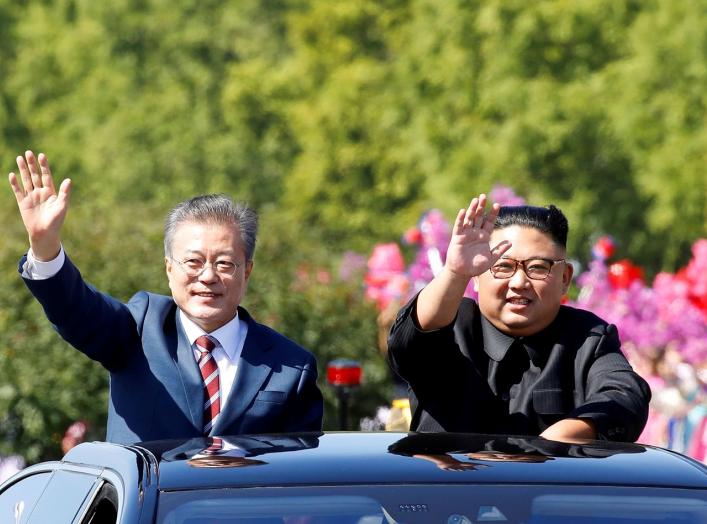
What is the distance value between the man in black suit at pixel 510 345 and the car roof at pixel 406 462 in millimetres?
781

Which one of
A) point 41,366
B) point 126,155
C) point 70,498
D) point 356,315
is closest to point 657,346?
point 356,315

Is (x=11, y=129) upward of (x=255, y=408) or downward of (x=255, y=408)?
upward

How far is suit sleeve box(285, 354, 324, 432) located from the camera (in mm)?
5672

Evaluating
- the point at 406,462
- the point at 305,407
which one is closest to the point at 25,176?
the point at 305,407

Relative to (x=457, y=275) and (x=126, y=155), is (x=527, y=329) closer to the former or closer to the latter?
(x=457, y=275)

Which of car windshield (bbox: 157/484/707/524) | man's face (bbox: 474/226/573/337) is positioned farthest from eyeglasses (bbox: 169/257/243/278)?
car windshield (bbox: 157/484/707/524)

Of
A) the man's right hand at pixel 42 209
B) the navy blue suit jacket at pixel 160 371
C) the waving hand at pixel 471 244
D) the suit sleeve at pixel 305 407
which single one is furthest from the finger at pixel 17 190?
the waving hand at pixel 471 244

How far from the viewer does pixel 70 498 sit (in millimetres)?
4477

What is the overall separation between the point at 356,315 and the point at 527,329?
36.3 feet

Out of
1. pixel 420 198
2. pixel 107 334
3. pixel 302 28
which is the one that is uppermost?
pixel 302 28

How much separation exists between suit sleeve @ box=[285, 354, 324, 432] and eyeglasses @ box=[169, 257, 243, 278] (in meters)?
0.38

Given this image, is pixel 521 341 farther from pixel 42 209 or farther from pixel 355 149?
pixel 355 149

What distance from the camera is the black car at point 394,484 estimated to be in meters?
3.75

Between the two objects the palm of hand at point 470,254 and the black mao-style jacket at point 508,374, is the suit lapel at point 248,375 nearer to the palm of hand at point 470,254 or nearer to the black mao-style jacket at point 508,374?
the black mao-style jacket at point 508,374
